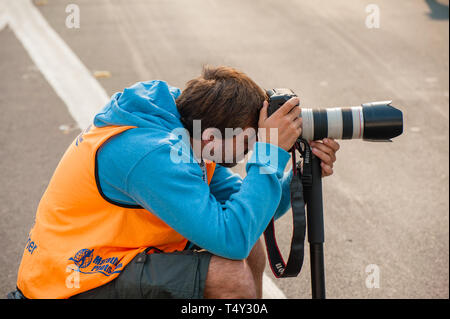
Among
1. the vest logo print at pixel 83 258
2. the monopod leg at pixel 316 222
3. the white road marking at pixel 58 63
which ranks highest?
the vest logo print at pixel 83 258

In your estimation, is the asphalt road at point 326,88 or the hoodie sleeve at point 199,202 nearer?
the hoodie sleeve at point 199,202

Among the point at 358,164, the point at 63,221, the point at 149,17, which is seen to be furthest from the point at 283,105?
the point at 149,17

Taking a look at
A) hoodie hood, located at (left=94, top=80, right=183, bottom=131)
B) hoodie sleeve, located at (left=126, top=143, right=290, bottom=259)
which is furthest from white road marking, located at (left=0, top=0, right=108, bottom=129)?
hoodie sleeve, located at (left=126, top=143, right=290, bottom=259)

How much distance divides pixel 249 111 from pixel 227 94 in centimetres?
11

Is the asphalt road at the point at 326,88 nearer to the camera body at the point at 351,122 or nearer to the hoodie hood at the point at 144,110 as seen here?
the camera body at the point at 351,122

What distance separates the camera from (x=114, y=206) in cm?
195

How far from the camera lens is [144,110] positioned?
1996 millimetres

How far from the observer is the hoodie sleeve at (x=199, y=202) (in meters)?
1.83

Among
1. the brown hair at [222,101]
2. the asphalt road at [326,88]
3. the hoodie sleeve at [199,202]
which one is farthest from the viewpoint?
the asphalt road at [326,88]

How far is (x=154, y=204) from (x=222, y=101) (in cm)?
50

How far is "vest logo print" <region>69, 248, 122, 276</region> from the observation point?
1938 millimetres

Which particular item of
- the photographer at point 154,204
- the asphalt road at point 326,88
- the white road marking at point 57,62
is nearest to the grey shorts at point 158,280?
the photographer at point 154,204

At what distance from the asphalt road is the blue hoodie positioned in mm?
1020

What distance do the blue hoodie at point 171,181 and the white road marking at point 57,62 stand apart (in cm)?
245
